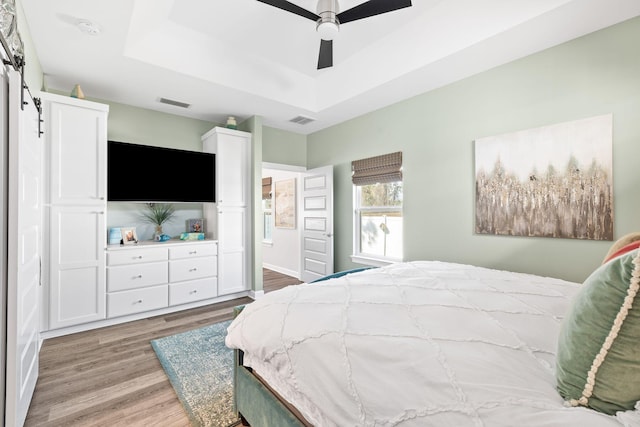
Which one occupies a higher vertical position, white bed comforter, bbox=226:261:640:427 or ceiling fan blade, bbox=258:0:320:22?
ceiling fan blade, bbox=258:0:320:22

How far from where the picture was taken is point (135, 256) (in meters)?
3.21

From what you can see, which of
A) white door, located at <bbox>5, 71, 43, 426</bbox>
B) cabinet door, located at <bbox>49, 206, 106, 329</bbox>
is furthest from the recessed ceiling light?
cabinet door, located at <bbox>49, 206, 106, 329</bbox>

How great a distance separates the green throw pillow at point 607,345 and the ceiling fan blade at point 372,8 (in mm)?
1957

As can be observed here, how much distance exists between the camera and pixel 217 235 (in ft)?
12.5

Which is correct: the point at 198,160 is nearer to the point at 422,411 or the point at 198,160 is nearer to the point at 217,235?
the point at 217,235

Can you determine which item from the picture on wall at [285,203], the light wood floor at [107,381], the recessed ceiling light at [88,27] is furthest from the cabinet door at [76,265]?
the picture on wall at [285,203]

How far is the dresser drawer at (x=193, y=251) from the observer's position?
3.47 meters

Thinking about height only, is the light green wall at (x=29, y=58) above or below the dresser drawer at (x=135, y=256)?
above

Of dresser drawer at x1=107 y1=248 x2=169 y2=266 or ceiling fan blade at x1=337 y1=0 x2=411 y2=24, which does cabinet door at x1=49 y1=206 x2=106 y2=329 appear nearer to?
dresser drawer at x1=107 y1=248 x2=169 y2=266

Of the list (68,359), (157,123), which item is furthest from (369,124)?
(68,359)

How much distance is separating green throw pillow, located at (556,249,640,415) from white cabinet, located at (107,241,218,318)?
11.9 feet

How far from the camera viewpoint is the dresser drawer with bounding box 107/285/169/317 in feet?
10.1

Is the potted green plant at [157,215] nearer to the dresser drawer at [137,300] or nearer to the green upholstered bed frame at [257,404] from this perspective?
the dresser drawer at [137,300]

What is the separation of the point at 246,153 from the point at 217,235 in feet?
4.02
